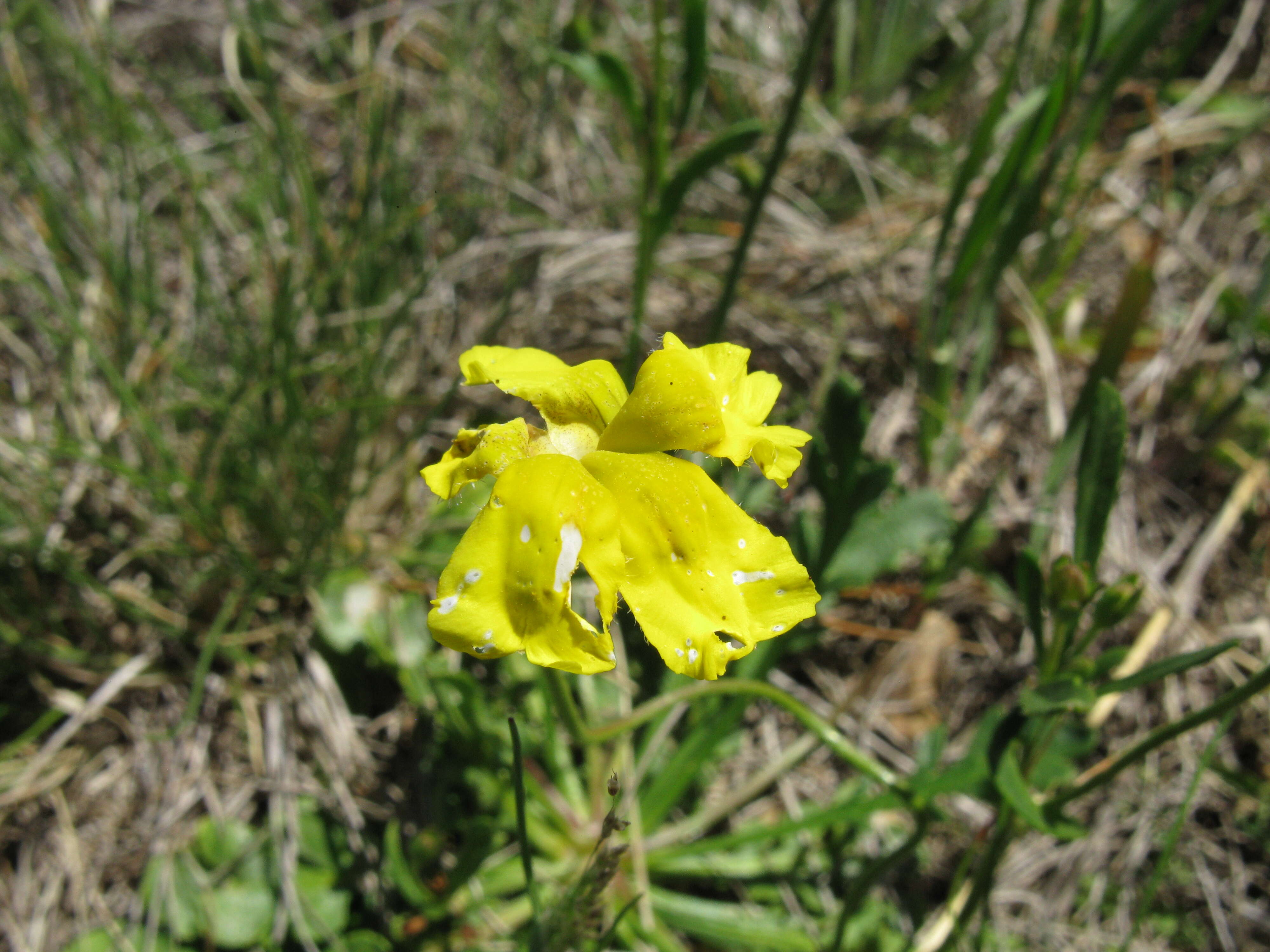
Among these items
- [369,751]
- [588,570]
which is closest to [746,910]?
[369,751]

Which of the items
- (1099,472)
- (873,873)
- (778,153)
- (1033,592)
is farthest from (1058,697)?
(778,153)

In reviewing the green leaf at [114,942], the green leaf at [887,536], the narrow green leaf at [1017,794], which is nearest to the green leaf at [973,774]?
the narrow green leaf at [1017,794]

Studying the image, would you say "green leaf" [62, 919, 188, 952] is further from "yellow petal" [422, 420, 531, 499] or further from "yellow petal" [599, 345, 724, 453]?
"yellow petal" [599, 345, 724, 453]

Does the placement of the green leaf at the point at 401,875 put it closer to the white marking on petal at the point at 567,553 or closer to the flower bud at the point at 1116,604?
the white marking on petal at the point at 567,553

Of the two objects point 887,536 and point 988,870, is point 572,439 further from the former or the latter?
point 988,870

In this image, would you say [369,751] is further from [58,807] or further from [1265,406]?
[1265,406]

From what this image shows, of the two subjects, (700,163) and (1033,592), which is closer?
(1033,592)

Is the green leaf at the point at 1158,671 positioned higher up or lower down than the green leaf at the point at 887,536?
higher up
